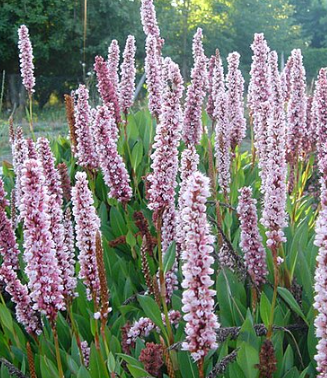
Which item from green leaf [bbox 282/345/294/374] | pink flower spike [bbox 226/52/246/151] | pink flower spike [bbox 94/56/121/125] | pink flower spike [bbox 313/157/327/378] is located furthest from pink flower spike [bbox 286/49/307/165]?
pink flower spike [bbox 313/157/327/378]

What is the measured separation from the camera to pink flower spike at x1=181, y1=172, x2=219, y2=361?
154cm

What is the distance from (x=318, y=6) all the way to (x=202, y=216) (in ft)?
207

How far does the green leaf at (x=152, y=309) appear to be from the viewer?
238cm

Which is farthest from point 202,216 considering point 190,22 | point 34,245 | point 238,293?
point 190,22

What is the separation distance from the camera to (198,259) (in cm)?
155

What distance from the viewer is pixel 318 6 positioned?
59188 mm

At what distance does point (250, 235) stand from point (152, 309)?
538mm

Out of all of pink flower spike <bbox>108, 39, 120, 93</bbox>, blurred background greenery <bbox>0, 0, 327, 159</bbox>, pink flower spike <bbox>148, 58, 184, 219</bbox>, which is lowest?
pink flower spike <bbox>148, 58, 184, 219</bbox>

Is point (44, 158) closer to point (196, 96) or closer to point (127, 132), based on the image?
point (196, 96)

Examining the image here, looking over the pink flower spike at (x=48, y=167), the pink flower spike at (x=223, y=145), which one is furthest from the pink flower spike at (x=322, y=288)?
the pink flower spike at (x=223, y=145)

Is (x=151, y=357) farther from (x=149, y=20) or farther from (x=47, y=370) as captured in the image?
(x=149, y=20)

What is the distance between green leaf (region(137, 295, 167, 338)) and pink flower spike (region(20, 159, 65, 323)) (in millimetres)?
524

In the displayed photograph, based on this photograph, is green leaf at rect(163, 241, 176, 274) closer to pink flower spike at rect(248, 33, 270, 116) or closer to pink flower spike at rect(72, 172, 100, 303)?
pink flower spike at rect(72, 172, 100, 303)

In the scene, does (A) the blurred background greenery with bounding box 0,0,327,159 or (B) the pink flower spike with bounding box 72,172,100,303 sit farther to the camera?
(A) the blurred background greenery with bounding box 0,0,327,159
